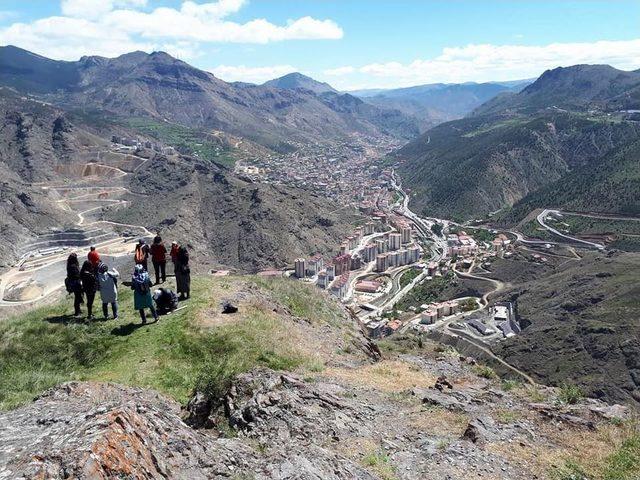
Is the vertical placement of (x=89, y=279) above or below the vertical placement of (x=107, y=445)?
below

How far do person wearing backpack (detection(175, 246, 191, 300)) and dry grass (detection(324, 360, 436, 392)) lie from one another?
229 inches

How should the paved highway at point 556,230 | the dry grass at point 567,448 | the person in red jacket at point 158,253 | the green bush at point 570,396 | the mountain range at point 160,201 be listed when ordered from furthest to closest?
the mountain range at point 160,201, the paved highway at point 556,230, the person in red jacket at point 158,253, the green bush at point 570,396, the dry grass at point 567,448

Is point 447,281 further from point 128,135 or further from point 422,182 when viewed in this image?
point 128,135

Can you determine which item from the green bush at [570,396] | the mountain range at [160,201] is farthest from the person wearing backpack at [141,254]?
the mountain range at [160,201]

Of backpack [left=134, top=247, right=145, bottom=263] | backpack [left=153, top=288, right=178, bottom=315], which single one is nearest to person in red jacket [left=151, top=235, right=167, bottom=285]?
backpack [left=134, top=247, right=145, bottom=263]

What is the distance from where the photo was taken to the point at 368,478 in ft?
23.2

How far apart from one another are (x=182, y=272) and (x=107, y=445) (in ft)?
33.8

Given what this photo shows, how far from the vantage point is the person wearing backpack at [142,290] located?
43.9ft

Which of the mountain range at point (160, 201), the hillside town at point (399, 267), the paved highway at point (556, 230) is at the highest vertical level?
the mountain range at point (160, 201)

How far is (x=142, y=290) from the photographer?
13.5 meters

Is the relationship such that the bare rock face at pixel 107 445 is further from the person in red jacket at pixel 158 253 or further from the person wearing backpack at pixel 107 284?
the person in red jacket at pixel 158 253

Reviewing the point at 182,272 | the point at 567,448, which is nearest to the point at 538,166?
the point at 182,272

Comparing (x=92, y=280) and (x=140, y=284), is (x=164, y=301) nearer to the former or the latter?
(x=140, y=284)

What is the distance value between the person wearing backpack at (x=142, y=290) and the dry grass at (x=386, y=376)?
5434mm
